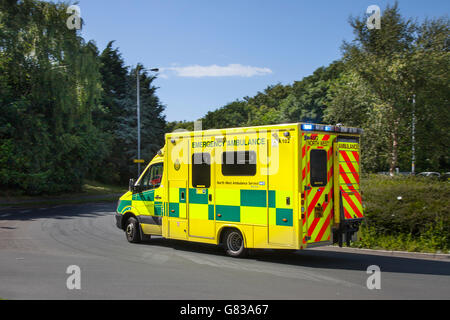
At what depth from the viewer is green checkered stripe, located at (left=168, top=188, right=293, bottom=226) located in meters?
9.76

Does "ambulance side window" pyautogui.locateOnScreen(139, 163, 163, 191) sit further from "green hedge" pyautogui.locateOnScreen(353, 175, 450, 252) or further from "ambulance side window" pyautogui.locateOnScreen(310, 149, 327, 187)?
"green hedge" pyautogui.locateOnScreen(353, 175, 450, 252)

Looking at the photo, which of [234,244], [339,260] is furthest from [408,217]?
[234,244]

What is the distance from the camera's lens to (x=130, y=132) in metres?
48.6

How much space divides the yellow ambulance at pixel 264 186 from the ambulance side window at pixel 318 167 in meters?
0.02

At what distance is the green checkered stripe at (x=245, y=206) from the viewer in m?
9.76

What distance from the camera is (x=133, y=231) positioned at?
13188 millimetres

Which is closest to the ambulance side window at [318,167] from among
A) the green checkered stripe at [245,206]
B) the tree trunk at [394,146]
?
the green checkered stripe at [245,206]

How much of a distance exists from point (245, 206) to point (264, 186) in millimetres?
703

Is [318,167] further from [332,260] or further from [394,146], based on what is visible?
[394,146]

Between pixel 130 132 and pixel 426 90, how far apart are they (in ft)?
101

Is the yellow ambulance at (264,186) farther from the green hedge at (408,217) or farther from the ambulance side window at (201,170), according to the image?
the green hedge at (408,217)

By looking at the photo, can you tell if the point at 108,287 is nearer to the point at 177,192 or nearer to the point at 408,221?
the point at 177,192

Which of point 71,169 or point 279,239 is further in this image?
point 71,169
